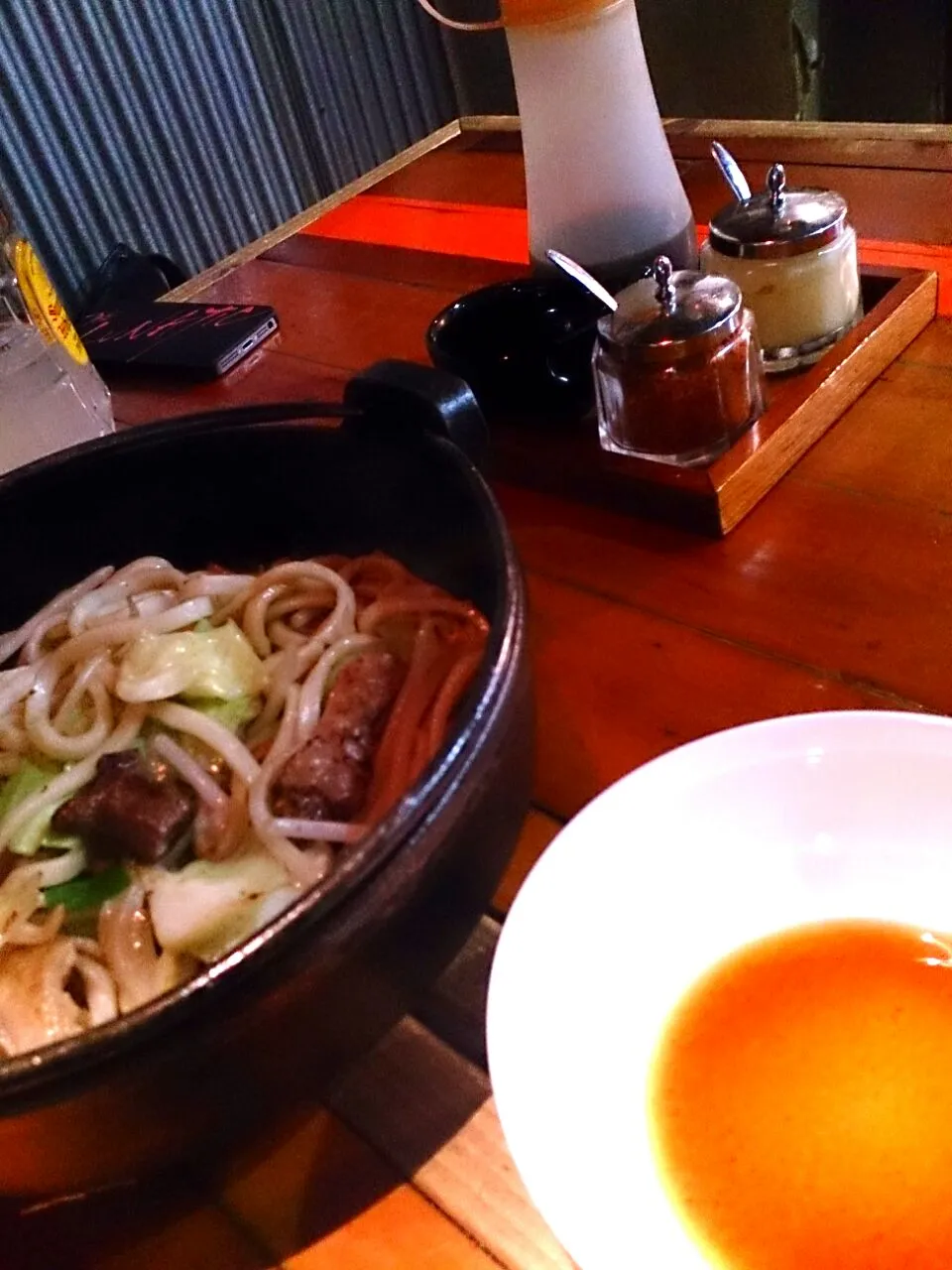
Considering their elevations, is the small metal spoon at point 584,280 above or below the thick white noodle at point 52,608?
above

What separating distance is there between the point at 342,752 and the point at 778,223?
2.15 ft

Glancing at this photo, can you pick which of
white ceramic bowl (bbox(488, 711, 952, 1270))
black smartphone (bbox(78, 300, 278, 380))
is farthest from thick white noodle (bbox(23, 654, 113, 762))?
black smartphone (bbox(78, 300, 278, 380))

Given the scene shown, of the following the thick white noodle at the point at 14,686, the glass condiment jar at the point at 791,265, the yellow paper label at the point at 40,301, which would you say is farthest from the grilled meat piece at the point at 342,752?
the yellow paper label at the point at 40,301

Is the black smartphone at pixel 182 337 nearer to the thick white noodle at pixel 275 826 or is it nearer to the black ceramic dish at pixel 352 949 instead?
the black ceramic dish at pixel 352 949

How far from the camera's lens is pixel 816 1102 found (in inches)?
22.5

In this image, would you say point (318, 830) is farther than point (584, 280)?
No

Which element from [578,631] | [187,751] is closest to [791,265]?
[578,631]

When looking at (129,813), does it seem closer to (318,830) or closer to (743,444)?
(318,830)

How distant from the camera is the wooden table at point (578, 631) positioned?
61 cm

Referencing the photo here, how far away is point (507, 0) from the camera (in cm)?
110

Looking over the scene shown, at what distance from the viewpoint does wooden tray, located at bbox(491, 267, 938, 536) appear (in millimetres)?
971

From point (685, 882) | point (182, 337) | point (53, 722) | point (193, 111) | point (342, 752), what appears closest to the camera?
point (685, 882)

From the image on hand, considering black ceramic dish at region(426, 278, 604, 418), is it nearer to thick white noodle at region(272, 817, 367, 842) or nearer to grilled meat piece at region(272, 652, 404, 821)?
grilled meat piece at region(272, 652, 404, 821)

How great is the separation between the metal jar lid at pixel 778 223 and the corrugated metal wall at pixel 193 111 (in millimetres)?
2332
